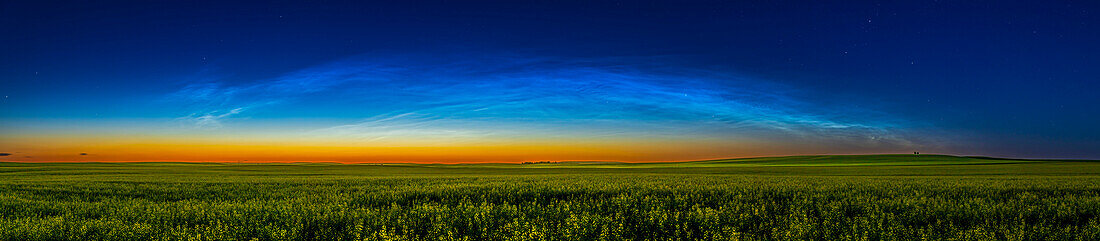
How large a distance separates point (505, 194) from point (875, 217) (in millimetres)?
8890

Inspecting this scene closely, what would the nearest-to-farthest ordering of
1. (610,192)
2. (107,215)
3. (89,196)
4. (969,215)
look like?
(969,215) < (107,215) < (610,192) < (89,196)

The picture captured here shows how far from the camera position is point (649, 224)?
850 cm

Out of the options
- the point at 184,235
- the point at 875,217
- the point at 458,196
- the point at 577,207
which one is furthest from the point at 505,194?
the point at 875,217

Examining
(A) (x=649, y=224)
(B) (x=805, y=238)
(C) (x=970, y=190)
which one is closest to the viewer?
(B) (x=805, y=238)

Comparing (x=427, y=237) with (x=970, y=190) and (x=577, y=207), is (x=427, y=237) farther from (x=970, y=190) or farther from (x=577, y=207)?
(x=970, y=190)

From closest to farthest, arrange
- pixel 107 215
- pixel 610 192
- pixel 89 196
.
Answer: pixel 107 215
pixel 610 192
pixel 89 196

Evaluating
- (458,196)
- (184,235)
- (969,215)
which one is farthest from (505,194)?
(969,215)

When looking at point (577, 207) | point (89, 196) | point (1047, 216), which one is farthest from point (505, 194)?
point (89, 196)

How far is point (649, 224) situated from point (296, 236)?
5579 millimetres

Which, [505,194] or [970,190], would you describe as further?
[970,190]

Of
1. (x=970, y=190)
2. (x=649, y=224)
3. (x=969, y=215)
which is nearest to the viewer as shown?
(x=649, y=224)

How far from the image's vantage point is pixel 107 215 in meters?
10.3

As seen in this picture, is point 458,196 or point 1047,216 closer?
point 1047,216

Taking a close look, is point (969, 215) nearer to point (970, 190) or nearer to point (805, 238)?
point (805, 238)
